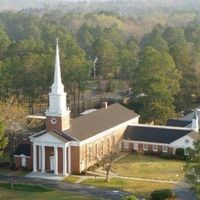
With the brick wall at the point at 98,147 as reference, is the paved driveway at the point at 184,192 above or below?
below

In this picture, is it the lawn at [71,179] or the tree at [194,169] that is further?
the lawn at [71,179]

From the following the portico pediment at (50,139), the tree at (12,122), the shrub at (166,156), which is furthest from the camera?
the shrub at (166,156)

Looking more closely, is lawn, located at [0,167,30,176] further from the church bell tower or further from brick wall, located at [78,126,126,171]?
brick wall, located at [78,126,126,171]

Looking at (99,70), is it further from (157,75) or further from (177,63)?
(157,75)

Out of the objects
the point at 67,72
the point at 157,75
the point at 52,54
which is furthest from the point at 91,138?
the point at 52,54

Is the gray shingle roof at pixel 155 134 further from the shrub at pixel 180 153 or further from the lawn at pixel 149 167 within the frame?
the lawn at pixel 149 167

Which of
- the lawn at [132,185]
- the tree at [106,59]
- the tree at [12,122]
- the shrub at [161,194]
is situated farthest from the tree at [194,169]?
the tree at [106,59]

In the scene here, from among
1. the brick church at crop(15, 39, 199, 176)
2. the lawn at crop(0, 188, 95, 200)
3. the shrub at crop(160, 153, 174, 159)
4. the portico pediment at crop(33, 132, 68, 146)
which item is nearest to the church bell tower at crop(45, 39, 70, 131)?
the brick church at crop(15, 39, 199, 176)
